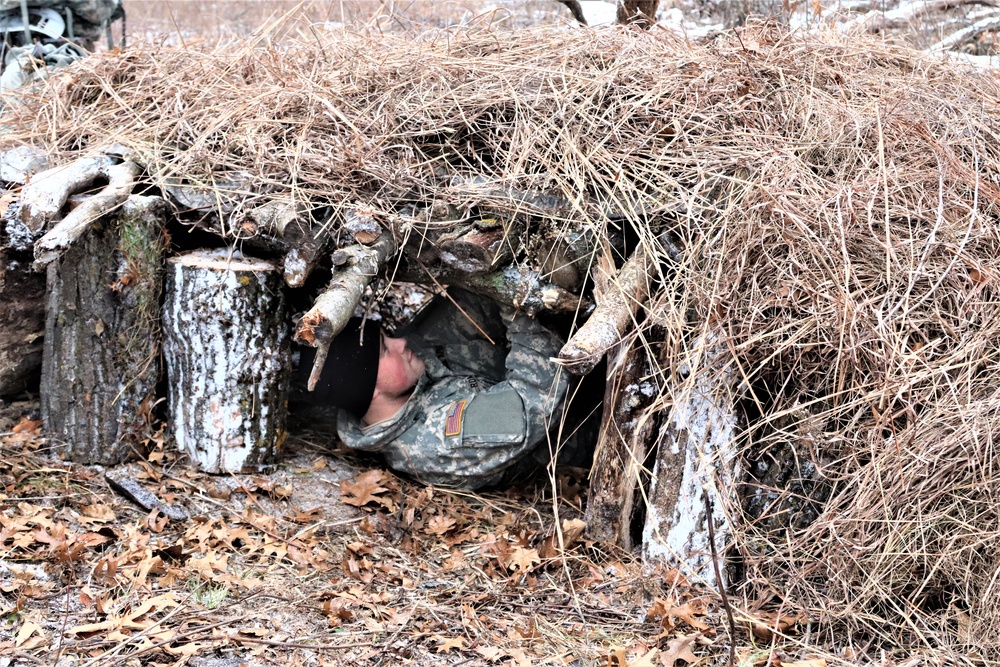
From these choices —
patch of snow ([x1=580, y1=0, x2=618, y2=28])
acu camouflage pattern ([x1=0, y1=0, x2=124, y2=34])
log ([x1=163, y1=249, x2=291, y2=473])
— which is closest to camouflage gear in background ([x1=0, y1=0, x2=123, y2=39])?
acu camouflage pattern ([x1=0, y1=0, x2=124, y2=34])

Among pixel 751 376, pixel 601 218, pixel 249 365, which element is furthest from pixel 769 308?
pixel 249 365

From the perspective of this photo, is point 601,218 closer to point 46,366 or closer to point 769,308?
point 769,308

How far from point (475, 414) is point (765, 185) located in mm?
1539

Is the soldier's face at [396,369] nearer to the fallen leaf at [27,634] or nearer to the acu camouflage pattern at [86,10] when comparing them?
the fallen leaf at [27,634]

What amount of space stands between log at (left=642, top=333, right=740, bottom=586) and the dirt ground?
0.13 meters

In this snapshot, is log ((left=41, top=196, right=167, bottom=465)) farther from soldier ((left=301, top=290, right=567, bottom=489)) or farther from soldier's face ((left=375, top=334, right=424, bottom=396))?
soldier's face ((left=375, top=334, right=424, bottom=396))

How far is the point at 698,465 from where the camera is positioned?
3.40 meters

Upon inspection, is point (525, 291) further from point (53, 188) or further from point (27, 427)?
point (27, 427)

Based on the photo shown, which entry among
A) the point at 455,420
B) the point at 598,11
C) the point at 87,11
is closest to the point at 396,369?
the point at 455,420

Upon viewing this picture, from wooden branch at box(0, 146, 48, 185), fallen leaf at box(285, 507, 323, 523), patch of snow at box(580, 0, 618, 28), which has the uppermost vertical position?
patch of snow at box(580, 0, 618, 28)

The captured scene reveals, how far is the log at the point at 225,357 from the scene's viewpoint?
12.0 feet

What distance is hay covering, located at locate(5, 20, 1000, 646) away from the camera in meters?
3.01

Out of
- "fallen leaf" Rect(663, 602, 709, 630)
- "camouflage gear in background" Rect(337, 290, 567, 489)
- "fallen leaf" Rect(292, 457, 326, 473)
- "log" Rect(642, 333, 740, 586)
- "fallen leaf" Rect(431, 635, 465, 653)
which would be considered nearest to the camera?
"fallen leaf" Rect(431, 635, 465, 653)

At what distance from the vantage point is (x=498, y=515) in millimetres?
4012
